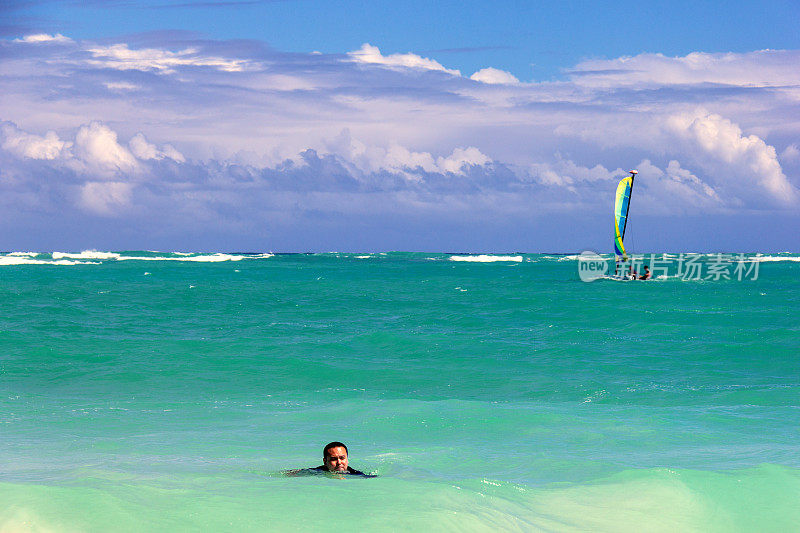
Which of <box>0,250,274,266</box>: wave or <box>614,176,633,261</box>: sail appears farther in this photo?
<box>0,250,274,266</box>: wave

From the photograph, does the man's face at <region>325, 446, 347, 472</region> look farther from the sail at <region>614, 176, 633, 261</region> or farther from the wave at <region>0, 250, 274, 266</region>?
the wave at <region>0, 250, 274, 266</region>

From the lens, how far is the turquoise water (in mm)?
5605

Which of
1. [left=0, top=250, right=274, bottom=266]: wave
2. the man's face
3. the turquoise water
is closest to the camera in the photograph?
the turquoise water

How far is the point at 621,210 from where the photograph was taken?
42656mm

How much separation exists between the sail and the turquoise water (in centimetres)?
1807

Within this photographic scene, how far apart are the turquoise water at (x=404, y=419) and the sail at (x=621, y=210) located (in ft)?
59.3

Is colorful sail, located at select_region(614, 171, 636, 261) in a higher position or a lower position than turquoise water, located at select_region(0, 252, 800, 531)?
higher

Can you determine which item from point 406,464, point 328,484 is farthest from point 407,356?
point 328,484

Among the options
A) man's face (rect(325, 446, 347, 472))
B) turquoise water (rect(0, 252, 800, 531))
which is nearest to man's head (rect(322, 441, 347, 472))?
man's face (rect(325, 446, 347, 472))

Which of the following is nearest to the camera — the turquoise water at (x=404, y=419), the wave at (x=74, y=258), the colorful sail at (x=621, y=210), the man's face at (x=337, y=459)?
the turquoise water at (x=404, y=419)

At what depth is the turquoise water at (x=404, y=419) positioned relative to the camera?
561 centimetres

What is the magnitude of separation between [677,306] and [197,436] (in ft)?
72.6

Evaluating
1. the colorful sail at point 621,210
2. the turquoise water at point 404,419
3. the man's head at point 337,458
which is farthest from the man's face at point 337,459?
the colorful sail at point 621,210

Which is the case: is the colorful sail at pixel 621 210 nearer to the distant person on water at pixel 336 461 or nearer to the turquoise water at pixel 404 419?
the turquoise water at pixel 404 419
